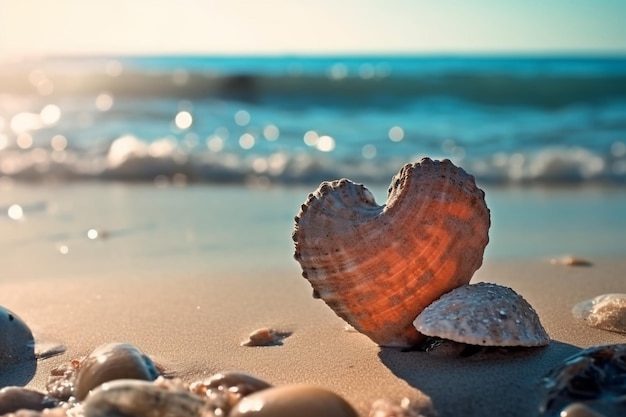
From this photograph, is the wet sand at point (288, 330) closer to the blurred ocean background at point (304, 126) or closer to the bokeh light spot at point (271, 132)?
the blurred ocean background at point (304, 126)

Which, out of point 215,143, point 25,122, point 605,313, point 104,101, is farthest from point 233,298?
point 104,101

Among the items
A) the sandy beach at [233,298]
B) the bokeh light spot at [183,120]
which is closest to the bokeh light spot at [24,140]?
the bokeh light spot at [183,120]

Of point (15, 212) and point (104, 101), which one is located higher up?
point (104, 101)

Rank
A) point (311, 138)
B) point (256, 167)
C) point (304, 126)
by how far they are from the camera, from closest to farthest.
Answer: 1. point (256, 167)
2. point (311, 138)
3. point (304, 126)

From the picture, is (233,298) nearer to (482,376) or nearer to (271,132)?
(482,376)

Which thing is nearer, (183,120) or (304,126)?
(304,126)

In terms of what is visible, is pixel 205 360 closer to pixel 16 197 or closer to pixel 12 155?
pixel 16 197
